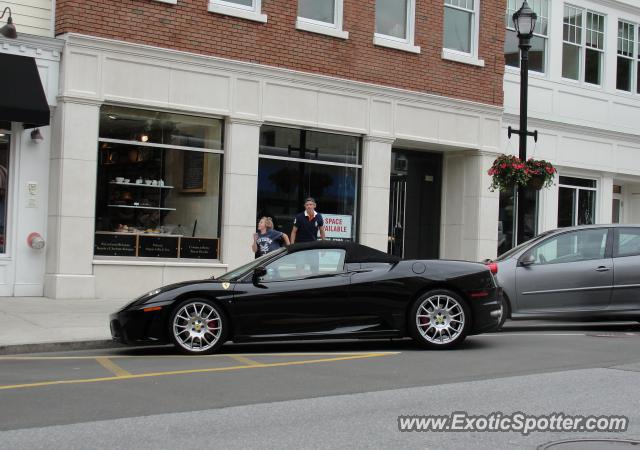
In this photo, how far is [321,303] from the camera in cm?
1009

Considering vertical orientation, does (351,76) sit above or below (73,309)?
above

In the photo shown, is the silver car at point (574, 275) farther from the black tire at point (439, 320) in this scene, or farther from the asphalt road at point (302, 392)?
the black tire at point (439, 320)

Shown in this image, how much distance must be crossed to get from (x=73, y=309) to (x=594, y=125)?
14.7 meters

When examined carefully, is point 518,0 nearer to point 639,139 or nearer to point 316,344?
point 639,139

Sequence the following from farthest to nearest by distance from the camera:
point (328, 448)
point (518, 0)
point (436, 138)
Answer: point (518, 0)
point (436, 138)
point (328, 448)

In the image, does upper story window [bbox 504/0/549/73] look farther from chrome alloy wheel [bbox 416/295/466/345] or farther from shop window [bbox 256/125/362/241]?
chrome alloy wheel [bbox 416/295/466/345]

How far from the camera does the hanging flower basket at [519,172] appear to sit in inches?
635

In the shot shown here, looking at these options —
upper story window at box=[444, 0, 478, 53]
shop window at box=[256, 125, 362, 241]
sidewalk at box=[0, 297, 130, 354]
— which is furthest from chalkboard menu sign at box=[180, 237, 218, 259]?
upper story window at box=[444, 0, 478, 53]

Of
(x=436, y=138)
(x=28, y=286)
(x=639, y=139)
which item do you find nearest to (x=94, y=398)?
(x=28, y=286)

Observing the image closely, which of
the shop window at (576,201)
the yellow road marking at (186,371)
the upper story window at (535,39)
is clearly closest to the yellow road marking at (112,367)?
the yellow road marking at (186,371)

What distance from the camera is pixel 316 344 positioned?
11023mm

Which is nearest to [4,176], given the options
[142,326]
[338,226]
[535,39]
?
[142,326]

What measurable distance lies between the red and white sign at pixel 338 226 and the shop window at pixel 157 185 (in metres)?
2.49
